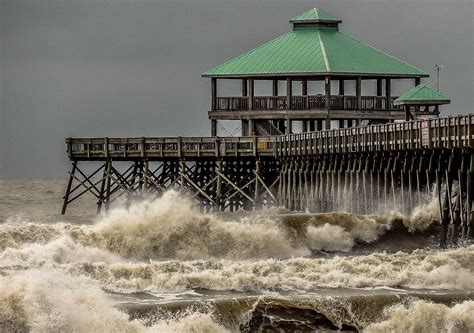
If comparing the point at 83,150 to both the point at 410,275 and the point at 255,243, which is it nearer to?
the point at 255,243

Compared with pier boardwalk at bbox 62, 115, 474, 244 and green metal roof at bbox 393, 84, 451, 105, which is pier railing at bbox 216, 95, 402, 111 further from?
green metal roof at bbox 393, 84, 451, 105

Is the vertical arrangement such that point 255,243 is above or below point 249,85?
below

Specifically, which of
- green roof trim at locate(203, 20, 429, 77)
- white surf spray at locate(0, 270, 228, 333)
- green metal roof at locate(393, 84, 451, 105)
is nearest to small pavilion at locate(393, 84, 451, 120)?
green metal roof at locate(393, 84, 451, 105)

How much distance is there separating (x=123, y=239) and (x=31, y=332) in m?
17.2

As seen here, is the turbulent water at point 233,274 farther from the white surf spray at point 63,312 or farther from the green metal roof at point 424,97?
the green metal roof at point 424,97

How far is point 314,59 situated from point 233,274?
3820cm

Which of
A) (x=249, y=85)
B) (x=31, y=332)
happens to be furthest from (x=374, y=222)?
(x=249, y=85)

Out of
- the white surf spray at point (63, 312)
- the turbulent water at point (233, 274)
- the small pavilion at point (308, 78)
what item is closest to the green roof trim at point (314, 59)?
the small pavilion at point (308, 78)

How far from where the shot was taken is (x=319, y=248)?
208ft

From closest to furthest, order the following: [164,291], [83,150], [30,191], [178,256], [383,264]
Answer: [164,291]
[383,264]
[178,256]
[83,150]
[30,191]

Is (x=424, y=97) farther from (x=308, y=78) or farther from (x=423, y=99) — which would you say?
(x=308, y=78)

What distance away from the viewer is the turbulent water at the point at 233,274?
152 feet

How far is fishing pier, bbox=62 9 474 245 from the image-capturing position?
69688 millimetres

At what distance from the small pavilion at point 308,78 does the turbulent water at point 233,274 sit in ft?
66.6
